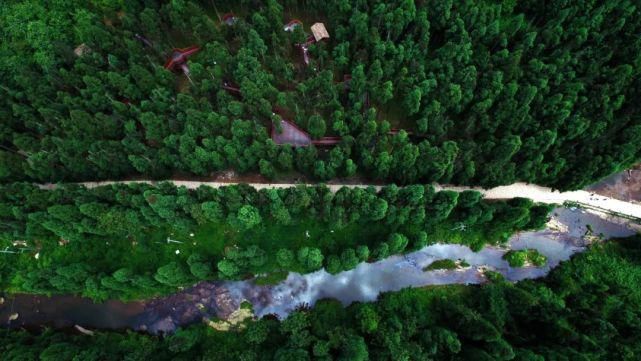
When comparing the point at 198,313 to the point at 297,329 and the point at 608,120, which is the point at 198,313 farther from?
the point at 608,120

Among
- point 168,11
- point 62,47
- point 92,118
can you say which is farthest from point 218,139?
point 62,47

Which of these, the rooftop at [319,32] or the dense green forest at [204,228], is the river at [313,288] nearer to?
the dense green forest at [204,228]

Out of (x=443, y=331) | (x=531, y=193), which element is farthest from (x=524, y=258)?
(x=443, y=331)

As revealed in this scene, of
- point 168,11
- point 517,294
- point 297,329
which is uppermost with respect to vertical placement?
point 168,11

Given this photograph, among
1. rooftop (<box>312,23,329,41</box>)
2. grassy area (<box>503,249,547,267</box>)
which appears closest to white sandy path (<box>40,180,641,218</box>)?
grassy area (<box>503,249,547,267</box>)

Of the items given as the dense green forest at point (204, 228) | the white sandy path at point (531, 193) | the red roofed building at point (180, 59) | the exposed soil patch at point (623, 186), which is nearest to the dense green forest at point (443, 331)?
the dense green forest at point (204, 228)

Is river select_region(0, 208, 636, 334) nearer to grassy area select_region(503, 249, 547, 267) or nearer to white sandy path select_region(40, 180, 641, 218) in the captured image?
grassy area select_region(503, 249, 547, 267)

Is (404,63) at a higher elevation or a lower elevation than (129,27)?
higher
